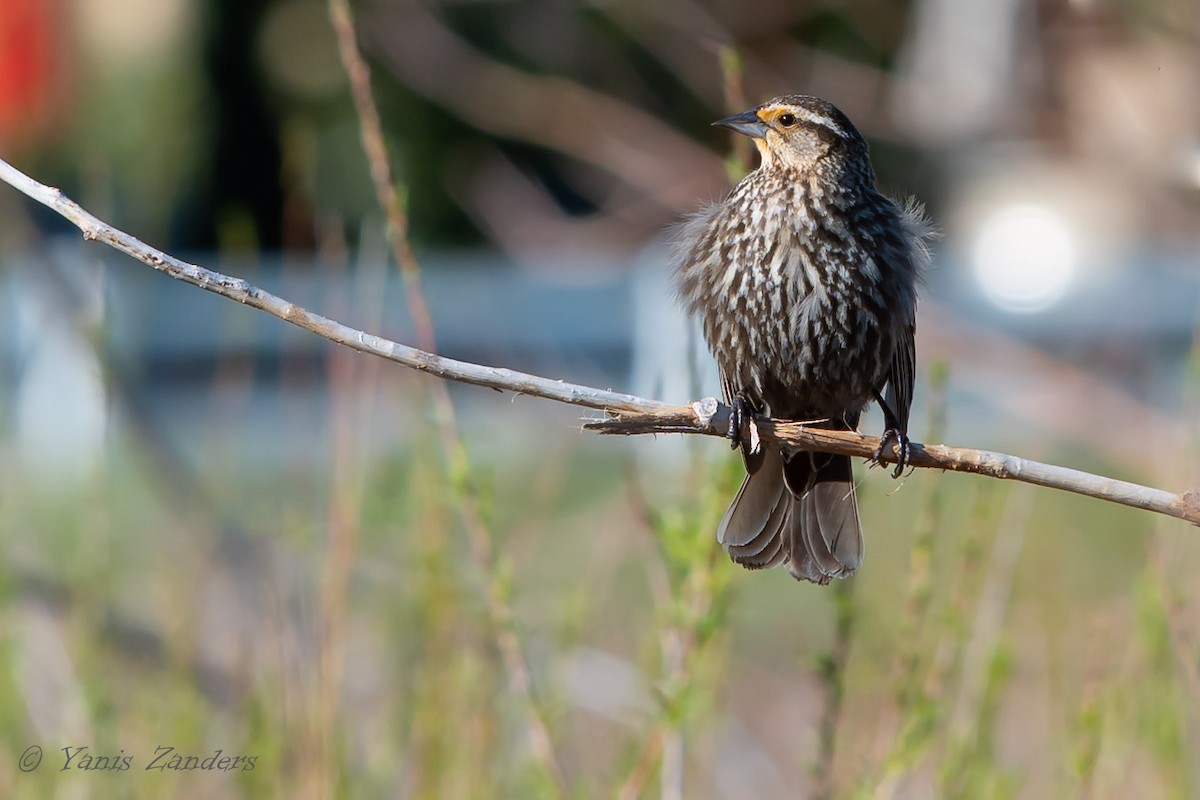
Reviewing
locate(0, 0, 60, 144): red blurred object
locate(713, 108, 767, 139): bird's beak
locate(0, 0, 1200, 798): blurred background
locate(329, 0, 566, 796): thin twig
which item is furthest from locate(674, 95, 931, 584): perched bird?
locate(0, 0, 60, 144): red blurred object

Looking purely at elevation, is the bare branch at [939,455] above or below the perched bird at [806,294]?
below

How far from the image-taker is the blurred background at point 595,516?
9.69 feet

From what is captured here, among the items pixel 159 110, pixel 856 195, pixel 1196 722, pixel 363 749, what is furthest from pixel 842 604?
pixel 159 110

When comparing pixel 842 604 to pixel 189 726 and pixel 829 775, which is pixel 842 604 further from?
pixel 189 726

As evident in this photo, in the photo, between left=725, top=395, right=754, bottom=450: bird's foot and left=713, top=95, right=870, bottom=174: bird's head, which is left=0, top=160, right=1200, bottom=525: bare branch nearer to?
left=725, top=395, right=754, bottom=450: bird's foot

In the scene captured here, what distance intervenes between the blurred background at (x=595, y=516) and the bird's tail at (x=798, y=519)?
0.32 feet

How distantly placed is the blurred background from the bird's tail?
0.10m

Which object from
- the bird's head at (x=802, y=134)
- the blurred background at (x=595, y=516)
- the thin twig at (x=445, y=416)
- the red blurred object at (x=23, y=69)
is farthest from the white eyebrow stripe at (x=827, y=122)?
the red blurred object at (x=23, y=69)

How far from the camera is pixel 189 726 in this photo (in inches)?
125

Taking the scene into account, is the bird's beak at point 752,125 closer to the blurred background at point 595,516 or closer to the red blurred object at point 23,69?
the blurred background at point 595,516

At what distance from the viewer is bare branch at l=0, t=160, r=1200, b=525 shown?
2.00 meters

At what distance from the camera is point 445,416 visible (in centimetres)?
283

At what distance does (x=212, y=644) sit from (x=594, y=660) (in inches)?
42.9

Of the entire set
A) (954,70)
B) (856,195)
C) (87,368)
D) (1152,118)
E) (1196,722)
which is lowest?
(1196,722)
